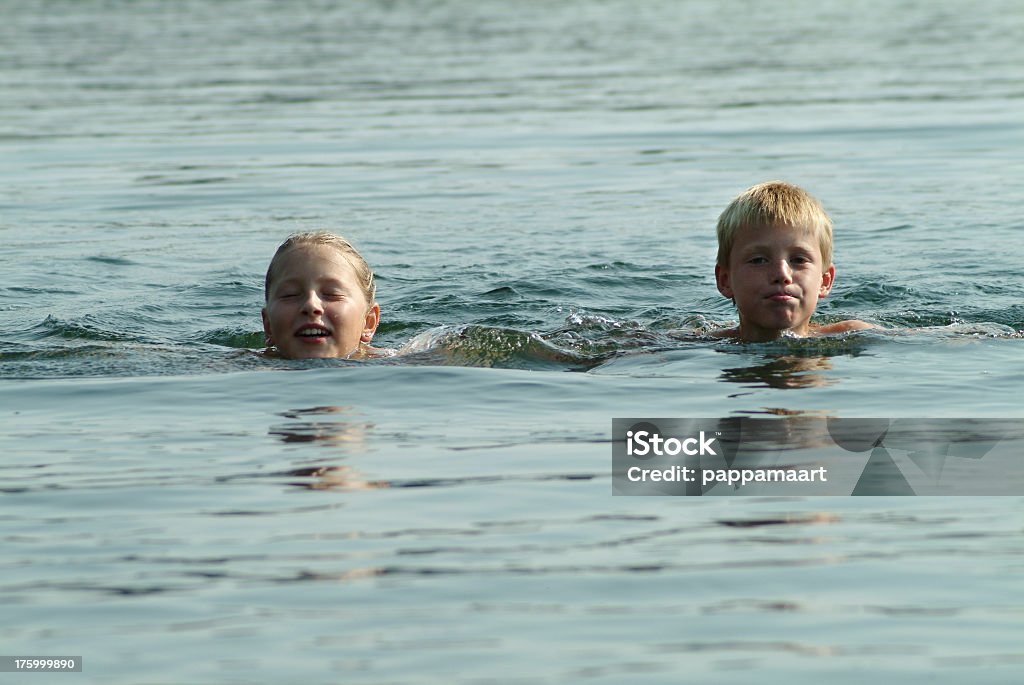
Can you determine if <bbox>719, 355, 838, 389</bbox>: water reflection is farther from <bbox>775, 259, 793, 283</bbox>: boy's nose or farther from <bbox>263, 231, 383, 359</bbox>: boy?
<bbox>263, 231, 383, 359</bbox>: boy

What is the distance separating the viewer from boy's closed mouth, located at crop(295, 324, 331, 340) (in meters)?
7.61

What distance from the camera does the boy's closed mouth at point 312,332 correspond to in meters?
7.61

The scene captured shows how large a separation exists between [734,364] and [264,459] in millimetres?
2611

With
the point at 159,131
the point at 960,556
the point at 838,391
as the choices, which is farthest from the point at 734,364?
the point at 159,131

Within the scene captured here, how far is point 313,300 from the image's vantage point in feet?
24.9

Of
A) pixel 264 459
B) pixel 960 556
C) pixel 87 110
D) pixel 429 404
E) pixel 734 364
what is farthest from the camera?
pixel 87 110

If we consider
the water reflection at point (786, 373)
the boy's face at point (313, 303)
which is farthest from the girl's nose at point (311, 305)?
the water reflection at point (786, 373)

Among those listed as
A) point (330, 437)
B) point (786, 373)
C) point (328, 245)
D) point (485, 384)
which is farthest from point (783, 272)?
point (330, 437)

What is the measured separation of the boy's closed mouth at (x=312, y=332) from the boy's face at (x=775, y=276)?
2.06m

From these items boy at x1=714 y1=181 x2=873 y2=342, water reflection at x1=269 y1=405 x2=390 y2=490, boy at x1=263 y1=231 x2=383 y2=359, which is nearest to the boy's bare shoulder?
boy at x1=714 y1=181 x2=873 y2=342

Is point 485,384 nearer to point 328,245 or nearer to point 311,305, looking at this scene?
point 311,305

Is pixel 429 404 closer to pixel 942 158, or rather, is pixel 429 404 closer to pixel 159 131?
pixel 942 158

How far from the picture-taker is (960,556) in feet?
14.8

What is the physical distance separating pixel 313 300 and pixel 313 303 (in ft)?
0.05
